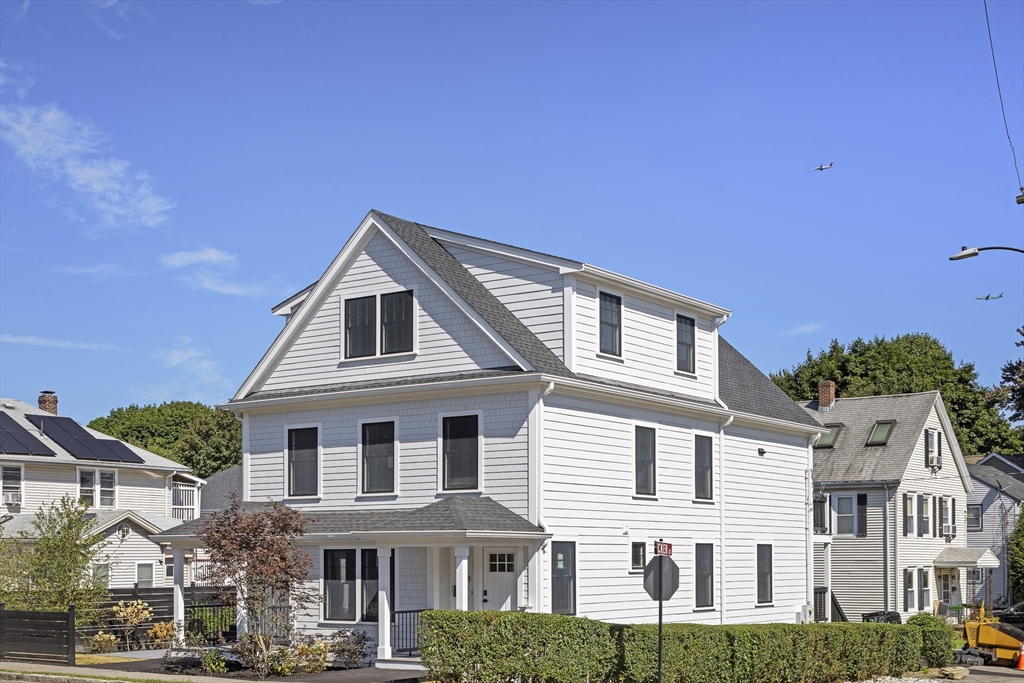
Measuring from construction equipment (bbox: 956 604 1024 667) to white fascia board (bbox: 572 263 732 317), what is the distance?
455 inches

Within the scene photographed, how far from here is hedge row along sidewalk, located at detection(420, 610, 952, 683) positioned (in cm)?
2264

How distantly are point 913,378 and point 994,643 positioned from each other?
40.3m

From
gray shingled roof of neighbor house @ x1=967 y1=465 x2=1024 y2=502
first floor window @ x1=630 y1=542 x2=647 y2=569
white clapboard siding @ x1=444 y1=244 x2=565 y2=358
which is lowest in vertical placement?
first floor window @ x1=630 y1=542 x2=647 y2=569

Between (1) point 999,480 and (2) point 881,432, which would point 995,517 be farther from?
(2) point 881,432

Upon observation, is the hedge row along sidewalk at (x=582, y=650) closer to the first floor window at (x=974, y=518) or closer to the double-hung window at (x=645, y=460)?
the double-hung window at (x=645, y=460)

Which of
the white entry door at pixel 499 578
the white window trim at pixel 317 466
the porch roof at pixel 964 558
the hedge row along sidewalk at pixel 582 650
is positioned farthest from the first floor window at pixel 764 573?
the porch roof at pixel 964 558

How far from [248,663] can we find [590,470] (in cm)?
879

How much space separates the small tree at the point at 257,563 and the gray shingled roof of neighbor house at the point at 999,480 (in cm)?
4343

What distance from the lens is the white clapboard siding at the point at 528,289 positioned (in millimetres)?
29219

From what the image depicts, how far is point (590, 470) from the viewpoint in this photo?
28.7 m

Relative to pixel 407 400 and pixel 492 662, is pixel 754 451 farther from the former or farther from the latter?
pixel 492 662

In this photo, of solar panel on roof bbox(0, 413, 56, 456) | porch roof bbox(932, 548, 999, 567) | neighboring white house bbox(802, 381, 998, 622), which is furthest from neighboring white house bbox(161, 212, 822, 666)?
porch roof bbox(932, 548, 999, 567)

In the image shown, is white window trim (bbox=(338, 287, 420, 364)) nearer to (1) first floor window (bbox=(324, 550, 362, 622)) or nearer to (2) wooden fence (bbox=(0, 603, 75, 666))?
(1) first floor window (bbox=(324, 550, 362, 622))

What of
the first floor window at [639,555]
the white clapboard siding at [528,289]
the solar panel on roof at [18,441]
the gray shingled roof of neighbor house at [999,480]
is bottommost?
the first floor window at [639,555]
